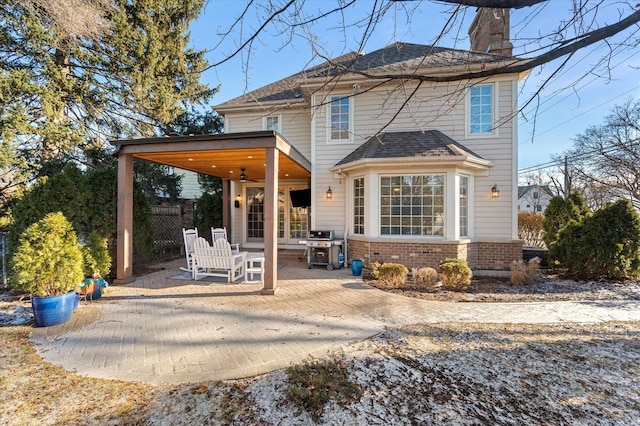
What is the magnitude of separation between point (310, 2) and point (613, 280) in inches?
349

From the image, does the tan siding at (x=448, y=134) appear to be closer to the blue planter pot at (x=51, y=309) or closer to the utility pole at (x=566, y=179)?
the blue planter pot at (x=51, y=309)

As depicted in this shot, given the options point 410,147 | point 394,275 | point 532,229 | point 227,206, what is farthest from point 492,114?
point 227,206

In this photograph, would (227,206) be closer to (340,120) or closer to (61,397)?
(340,120)

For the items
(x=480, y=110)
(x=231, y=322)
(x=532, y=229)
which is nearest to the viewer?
(x=231, y=322)

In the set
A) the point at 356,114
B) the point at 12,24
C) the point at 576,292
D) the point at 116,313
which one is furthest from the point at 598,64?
the point at 12,24

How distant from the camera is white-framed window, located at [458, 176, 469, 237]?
781cm

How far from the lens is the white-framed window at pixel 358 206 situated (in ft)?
26.9

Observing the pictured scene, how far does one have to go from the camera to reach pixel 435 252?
7465 millimetres

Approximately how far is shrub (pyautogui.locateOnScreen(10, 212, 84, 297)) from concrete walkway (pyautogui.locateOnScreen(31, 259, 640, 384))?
1.92 feet

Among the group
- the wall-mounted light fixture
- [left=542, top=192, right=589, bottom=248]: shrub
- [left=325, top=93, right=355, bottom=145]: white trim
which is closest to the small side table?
[left=325, top=93, right=355, bottom=145]: white trim

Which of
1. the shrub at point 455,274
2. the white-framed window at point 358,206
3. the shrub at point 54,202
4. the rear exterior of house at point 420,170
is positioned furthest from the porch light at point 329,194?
the shrub at point 54,202

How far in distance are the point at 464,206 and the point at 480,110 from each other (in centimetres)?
291

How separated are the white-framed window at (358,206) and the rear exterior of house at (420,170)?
0.03m

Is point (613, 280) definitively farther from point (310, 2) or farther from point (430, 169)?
point (310, 2)
